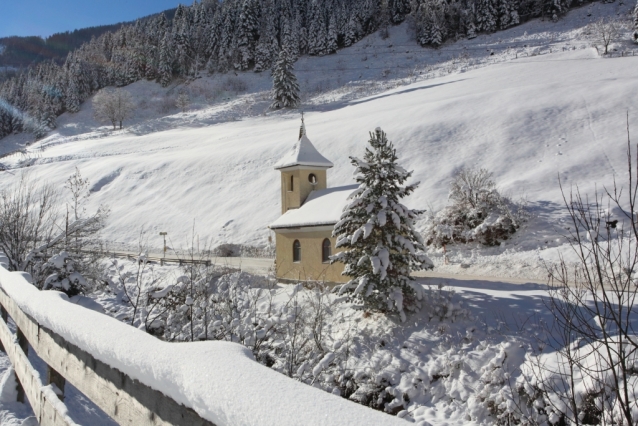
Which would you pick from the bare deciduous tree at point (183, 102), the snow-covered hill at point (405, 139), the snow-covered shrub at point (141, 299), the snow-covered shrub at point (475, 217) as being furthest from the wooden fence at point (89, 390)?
the bare deciduous tree at point (183, 102)

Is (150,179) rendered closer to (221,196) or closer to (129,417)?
(221,196)

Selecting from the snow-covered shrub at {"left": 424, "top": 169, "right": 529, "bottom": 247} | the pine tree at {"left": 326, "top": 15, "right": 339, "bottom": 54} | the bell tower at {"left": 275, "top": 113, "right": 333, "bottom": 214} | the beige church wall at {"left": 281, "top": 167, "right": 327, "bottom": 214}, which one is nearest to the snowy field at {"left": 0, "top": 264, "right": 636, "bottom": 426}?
the snow-covered shrub at {"left": 424, "top": 169, "right": 529, "bottom": 247}

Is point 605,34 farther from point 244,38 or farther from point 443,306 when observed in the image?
point 244,38

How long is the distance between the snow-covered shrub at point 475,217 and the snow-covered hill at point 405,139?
1255 mm

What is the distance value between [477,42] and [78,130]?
72.7 meters

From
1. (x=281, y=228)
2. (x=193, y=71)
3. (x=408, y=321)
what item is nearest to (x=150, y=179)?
(x=281, y=228)

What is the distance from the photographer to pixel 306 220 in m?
22.5

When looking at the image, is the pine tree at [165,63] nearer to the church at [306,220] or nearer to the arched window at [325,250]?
the church at [306,220]

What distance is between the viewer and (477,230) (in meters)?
24.4

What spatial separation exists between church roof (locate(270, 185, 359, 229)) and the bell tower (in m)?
0.89

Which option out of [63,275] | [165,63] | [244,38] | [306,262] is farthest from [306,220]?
[165,63]

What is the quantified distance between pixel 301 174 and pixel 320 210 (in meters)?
4.01

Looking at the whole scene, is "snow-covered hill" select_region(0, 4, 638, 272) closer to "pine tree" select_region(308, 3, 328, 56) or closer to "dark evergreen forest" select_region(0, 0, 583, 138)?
"dark evergreen forest" select_region(0, 0, 583, 138)

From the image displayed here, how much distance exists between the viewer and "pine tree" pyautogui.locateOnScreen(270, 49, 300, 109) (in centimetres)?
6669
